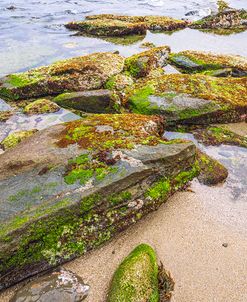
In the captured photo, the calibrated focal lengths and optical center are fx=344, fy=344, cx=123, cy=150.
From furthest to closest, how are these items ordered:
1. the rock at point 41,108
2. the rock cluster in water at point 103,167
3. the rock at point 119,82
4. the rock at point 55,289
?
the rock at point 119,82 → the rock at point 41,108 → the rock cluster in water at point 103,167 → the rock at point 55,289

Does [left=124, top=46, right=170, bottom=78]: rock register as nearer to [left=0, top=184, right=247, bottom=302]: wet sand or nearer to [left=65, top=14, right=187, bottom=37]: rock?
[left=0, top=184, right=247, bottom=302]: wet sand

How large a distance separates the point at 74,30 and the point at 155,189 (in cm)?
1787

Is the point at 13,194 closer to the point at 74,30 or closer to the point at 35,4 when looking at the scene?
the point at 74,30

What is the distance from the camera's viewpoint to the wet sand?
5.15 meters

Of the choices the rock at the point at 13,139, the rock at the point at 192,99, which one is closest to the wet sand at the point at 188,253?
the rock at the point at 192,99

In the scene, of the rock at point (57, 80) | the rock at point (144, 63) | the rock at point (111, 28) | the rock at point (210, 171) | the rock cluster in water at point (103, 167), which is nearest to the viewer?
the rock cluster in water at point (103, 167)

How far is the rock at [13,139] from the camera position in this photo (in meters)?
8.57

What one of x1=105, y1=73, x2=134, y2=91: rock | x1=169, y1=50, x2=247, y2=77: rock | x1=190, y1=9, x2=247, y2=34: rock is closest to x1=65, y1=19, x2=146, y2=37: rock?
x1=190, y1=9, x2=247, y2=34: rock

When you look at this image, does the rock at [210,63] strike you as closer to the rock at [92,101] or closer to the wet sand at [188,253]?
the rock at [92,101]

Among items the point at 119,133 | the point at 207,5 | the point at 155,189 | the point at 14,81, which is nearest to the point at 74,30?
the point at 14,81

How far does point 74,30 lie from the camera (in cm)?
2172

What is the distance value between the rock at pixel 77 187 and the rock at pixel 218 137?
1.85 meters

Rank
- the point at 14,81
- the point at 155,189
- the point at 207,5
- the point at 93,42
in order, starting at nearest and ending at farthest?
the point at 155,189 < the point at 14,81 < the point at 93,42 < the point at 207,5

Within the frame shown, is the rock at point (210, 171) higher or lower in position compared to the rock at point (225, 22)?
higher
